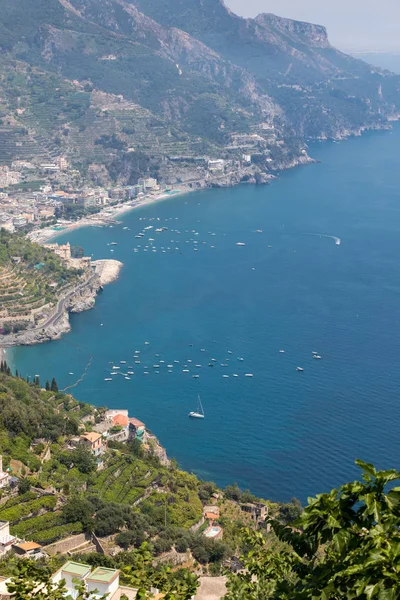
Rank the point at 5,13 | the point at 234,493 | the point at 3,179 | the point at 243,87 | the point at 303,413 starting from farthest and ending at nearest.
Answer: the point at 243,87 < the point at 5,13 < the point at 3,179 < the point at 303,413 < the point at 234,493

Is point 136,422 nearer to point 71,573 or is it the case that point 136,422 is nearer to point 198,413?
point 198,413

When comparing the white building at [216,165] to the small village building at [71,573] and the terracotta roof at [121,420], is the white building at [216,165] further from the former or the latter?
the small village building at [71,573]

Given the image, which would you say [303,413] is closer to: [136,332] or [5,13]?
[136,332]

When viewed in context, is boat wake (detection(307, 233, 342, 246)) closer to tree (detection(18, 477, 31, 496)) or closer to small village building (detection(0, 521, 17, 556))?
tree (detection(18, 477, 31, 496))

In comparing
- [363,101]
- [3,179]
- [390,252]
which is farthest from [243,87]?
[390,252]

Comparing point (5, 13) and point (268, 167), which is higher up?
point (5, 13)

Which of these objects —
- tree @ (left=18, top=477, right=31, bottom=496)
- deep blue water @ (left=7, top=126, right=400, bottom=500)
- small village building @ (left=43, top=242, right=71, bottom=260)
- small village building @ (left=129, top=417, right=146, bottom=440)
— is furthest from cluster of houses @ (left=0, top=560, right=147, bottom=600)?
small village building @ (left=43, top=242, right=71, bottom=260)

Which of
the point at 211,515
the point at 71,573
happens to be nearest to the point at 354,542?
the point at 71,573
